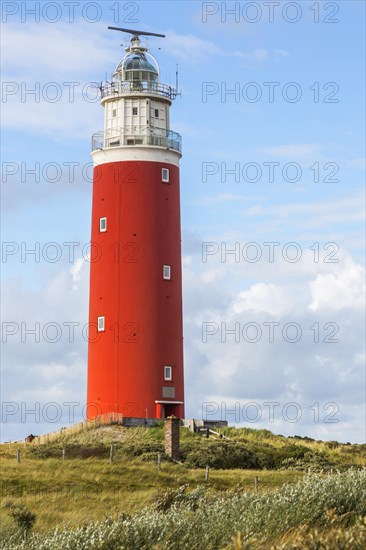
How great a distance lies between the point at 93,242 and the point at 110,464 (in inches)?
545

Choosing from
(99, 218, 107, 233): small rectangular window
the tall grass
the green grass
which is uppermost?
(99, 218, 107, 233): small rectangular window

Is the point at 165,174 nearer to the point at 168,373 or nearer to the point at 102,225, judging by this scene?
the point at 102,225

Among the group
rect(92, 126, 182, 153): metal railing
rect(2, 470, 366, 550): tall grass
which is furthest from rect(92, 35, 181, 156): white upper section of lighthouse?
rect(2, 470, 366, 550): tall grass

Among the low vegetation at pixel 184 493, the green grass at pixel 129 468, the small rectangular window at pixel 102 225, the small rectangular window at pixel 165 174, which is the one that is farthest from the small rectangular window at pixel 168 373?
the small rectangular window at pixel 165 174

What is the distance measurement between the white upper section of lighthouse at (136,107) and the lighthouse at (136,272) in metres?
0.06

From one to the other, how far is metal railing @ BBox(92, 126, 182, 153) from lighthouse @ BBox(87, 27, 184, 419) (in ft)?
0.14

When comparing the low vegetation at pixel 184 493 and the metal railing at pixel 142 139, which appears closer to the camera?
the low vegetation at pixel 184 493

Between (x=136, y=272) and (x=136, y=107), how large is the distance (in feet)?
24.7

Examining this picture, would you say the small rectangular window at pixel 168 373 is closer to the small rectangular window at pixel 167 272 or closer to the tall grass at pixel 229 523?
the small rectangular window at pixel 167 272

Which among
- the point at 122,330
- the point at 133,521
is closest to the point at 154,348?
the point at 122,330

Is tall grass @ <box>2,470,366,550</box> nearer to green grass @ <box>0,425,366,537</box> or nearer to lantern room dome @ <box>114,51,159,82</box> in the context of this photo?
green grass @ <box>0,425,366,537</box>

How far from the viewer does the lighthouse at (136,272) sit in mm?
42812

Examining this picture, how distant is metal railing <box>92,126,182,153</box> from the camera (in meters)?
45.2

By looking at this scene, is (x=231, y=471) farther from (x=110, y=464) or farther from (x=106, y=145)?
(x=106, y=145)
